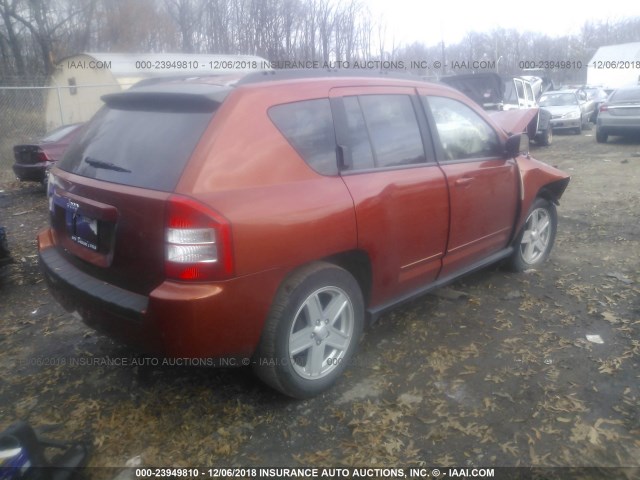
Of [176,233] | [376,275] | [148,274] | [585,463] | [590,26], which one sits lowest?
[585,463]

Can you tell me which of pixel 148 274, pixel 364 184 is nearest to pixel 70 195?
pixel 148 274

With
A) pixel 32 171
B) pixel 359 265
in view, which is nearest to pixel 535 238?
pixel 359 265

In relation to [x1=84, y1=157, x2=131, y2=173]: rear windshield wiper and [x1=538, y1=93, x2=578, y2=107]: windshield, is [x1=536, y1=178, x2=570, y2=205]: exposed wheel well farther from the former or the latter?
[x1=538, y1=93, x2=578, y2=107]: windshield

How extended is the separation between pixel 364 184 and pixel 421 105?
36.5 inches

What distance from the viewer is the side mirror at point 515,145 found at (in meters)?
4.14

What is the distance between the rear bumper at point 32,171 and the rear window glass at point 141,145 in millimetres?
6829

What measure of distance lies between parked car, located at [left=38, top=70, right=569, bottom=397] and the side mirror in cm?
70

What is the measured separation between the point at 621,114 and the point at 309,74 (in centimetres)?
1338

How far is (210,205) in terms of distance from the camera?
2398mm

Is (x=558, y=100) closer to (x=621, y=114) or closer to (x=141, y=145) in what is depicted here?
(x=621, y=114)

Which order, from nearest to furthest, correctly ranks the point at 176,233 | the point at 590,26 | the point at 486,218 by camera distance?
the point at 176,233 → the point at 486,218 → the point at 590,26

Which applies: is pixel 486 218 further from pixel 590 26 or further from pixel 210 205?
pixel 590 26

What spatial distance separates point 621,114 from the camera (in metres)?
13.6

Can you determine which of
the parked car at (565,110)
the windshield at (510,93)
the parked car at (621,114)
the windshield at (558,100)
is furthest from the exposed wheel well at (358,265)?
the windshield at (558,100)
